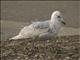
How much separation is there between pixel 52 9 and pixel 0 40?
19.6 ft

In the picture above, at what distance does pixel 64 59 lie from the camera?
7.93 m

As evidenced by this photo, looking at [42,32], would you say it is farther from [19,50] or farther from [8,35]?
[8,35]

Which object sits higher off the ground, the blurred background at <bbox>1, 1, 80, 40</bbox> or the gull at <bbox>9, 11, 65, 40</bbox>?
the blurred background at <bbox>1, 1, 80, 40</bbox>

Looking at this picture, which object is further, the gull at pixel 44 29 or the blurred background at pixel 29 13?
the blurred background at pixel 29 13

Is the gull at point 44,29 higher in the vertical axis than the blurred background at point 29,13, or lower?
lower

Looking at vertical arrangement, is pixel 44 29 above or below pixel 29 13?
below

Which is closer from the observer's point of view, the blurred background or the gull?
the gull

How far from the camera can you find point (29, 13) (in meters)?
15.4

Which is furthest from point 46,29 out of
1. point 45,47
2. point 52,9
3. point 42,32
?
point 52,9

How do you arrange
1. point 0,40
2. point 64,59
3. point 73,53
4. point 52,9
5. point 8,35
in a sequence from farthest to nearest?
point 52,9, point 8,35, point 0,40, point 73,53, point 64,59

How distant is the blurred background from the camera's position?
42.1 ft

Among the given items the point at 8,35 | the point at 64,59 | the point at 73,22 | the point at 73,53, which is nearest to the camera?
the point at 64,59

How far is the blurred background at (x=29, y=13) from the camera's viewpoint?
506 inches

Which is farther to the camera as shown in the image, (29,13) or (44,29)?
(29,13)
